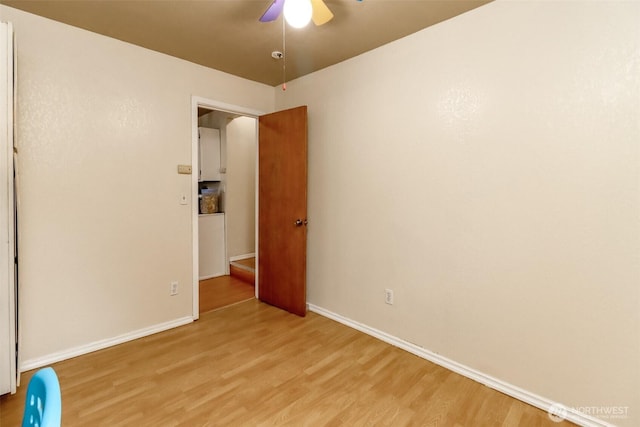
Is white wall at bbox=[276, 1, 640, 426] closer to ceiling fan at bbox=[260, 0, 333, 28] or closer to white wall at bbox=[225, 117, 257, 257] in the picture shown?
ceiling fan at bbox=[260, 0, 333, 28]

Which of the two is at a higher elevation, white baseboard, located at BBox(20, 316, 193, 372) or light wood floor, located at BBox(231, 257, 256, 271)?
light wood floor, located at BBox(231, 257, 256, 271)

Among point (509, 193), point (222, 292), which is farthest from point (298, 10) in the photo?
point (222, 292)

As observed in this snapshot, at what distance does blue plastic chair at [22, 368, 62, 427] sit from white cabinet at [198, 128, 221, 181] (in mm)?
4242

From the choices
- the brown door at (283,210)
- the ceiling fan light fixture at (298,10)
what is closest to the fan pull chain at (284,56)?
the brown door at (283,210)

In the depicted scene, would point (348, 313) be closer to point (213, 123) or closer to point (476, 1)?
point (476, 1)

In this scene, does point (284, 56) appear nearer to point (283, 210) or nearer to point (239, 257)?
point (283, 210)

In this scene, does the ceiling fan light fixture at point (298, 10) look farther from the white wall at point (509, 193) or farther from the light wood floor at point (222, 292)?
the light wood floor at point (222, 292)

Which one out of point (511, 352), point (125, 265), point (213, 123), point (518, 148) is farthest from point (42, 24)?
point (511, 352)

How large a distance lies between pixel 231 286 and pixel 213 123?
2635mm

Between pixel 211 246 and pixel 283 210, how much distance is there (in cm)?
186

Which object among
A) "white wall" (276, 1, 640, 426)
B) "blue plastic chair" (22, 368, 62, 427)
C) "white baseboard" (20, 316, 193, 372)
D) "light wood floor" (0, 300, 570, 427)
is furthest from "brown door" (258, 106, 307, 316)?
"blue plastic chair" (22, 368, 62, 427)

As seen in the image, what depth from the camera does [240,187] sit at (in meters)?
4.96

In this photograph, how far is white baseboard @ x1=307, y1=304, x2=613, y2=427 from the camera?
176 centimetres

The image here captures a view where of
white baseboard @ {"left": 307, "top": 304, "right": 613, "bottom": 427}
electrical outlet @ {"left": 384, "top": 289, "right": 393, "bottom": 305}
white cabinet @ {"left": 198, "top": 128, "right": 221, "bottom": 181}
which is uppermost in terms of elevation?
white cabinet @ {"left": 198, "top": 128, "right": 221, "bottom": 181}
